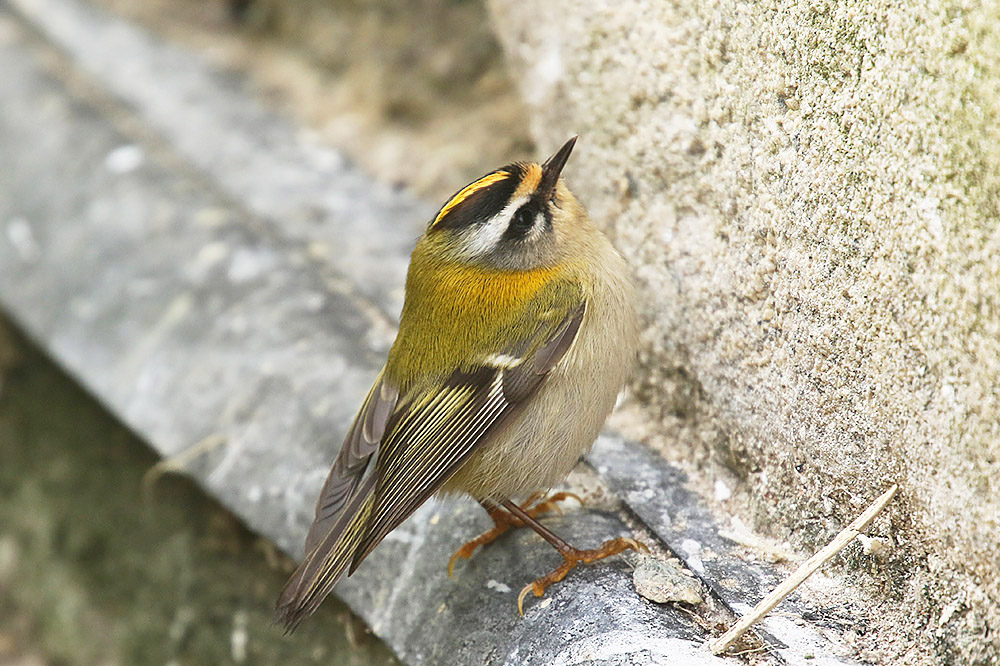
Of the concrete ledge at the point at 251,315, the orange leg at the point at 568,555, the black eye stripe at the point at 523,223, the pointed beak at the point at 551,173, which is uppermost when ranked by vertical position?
the pointed beak at the point at 551,173

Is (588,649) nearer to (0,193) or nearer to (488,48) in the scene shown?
(488,48)

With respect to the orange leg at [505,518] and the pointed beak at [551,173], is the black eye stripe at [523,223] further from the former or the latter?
the orange leg at [505,518]

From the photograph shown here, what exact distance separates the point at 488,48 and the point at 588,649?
2400 mm

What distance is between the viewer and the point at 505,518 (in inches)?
93.0

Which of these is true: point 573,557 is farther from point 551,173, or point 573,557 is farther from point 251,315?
point 251,315

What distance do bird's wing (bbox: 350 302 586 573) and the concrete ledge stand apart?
0.88 feet

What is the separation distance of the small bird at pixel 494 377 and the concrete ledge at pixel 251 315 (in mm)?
141

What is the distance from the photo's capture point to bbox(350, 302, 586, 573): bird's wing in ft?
7.03

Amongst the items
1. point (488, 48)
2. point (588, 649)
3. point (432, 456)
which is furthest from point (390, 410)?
point (488, 48)

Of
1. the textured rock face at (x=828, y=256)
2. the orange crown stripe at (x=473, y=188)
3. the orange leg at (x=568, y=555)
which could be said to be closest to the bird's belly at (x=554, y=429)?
the orange leg at (x=568, y=555)

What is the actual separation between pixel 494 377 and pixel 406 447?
0.78ft

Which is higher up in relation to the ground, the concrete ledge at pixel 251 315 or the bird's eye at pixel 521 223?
the bird's eye at pixel 521 223

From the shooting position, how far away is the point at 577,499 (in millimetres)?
2418

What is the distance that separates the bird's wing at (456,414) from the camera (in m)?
2.14
